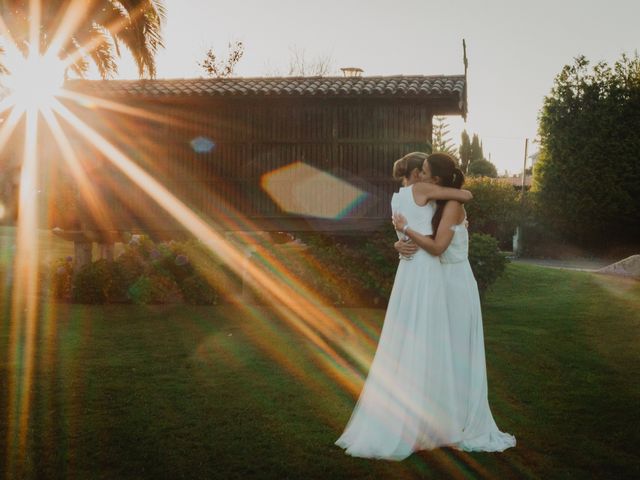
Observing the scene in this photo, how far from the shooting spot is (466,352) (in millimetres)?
6125

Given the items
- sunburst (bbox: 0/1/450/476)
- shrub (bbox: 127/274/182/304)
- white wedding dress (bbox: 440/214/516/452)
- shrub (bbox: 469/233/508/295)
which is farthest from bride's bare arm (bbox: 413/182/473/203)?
shrub (bbox: 127/274/182/304)

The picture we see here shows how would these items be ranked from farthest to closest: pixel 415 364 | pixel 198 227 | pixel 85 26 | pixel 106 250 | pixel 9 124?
pixel 9 124, pixel 106 250, pixel 198 227, pixel 85 26, pixel 415 364

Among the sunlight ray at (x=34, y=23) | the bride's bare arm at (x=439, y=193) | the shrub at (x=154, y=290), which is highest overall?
the sunlight ray at (x=34, y=23)

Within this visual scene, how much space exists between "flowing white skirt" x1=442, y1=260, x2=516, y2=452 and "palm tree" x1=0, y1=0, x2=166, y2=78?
11674 mm

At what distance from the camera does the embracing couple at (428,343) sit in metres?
5.86

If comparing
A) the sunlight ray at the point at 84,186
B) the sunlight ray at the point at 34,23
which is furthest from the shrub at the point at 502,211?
the sunlight ray at the point at 34,23

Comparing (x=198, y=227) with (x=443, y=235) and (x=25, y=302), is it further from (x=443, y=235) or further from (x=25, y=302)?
(x=443, y=235)

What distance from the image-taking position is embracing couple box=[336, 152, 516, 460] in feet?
19.2

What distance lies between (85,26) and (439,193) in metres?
13.1

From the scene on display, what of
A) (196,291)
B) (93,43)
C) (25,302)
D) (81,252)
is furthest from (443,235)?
(81,252)

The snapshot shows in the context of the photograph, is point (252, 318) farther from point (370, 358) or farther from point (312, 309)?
point (370, 358)

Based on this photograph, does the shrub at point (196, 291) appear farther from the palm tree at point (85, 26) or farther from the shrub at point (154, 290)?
the palm tree at point (85, 26)

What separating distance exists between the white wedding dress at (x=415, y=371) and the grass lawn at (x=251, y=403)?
0.21 metres

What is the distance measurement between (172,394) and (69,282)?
10.6 m
